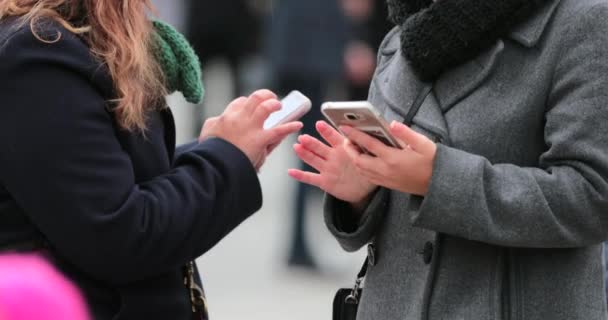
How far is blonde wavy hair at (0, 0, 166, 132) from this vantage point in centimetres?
203

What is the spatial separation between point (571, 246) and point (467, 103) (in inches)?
12.6

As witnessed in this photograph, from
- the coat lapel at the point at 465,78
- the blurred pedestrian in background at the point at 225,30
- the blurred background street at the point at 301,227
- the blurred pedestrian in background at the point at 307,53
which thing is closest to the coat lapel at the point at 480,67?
Result: the coat lapel at the point at 465,78

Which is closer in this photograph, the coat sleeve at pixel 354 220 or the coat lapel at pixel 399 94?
the coat lapel at pixel 399 94

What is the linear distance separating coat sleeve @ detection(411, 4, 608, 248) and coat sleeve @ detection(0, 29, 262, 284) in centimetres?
47

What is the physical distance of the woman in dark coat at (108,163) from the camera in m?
1.95

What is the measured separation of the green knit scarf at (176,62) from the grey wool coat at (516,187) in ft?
1.42

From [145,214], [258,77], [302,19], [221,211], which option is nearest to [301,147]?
[221,211]

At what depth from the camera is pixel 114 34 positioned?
2080mm

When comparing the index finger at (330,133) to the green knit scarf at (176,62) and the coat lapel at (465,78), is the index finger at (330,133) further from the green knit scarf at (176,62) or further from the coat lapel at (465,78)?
the green knit scarf at (176,62)

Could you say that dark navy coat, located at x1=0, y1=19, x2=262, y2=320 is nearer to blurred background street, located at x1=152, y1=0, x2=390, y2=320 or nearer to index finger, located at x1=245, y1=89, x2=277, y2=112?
index finger, located at x1=245, y1=89, x2=277, y2=112

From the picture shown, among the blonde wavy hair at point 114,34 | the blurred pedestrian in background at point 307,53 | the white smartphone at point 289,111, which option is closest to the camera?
the blonde wavy hair at point 114,34

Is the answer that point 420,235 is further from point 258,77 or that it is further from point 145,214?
point 258,77

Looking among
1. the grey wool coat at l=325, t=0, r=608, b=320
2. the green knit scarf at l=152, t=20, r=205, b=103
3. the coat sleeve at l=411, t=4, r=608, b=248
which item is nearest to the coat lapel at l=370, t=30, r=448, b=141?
the grey wool coat at l=325, t=0, r=608, b=320

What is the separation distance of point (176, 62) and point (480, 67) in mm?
612
